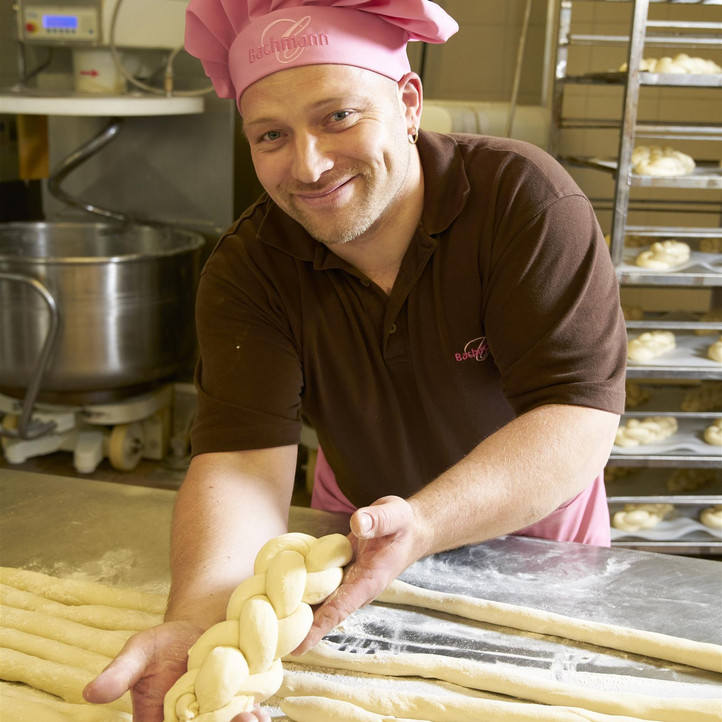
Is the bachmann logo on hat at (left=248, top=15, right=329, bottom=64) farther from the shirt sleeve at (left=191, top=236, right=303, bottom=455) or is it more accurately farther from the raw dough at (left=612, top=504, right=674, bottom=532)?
the raw dough at (left=612, top=504, right=674, bottom=532)

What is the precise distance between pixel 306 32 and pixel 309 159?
0.17m

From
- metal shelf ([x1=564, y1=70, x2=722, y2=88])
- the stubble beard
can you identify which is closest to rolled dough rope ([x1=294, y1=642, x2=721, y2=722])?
the stubble beard

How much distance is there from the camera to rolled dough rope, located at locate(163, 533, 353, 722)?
2.89 feet

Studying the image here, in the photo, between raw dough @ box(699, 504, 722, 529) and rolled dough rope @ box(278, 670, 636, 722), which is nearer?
rolled dough rope @ box(278, 670, 636, 722)

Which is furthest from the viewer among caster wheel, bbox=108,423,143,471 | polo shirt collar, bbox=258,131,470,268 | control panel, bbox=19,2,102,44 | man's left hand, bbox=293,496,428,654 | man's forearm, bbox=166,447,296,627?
caster wheel, bbox=108,423,143,471

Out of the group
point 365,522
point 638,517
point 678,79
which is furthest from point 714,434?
point 365,522

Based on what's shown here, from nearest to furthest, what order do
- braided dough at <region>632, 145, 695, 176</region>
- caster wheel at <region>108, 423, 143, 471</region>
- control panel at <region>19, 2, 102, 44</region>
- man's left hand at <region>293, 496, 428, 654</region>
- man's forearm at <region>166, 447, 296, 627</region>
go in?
1. man's left hand at <region>293, 496, 428, 654</region>
2. man's forearm at <region>166, 447, 296, 627</region>
3. braided dough at <region>632, 145, 695, 176</region>
4. control panel at <region>19, 2, 102, 44</region>
5. caster wheel at <region>108, 423, 143, 471</region>

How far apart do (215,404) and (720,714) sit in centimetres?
80

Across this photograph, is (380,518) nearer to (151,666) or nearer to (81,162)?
(151,666)

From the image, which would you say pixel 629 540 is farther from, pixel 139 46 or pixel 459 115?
pixel 139 46

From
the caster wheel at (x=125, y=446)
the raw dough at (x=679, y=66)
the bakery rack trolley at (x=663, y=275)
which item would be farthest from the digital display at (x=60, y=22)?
the raw dough at (x=679, y=66)

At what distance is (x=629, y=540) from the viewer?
2.46m

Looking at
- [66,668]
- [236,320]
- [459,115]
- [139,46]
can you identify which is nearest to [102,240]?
[139,46]

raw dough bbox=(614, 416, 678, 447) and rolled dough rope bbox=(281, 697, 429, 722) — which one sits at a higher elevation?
rolled dough rope bbox=(281, 697, 429, 722)
